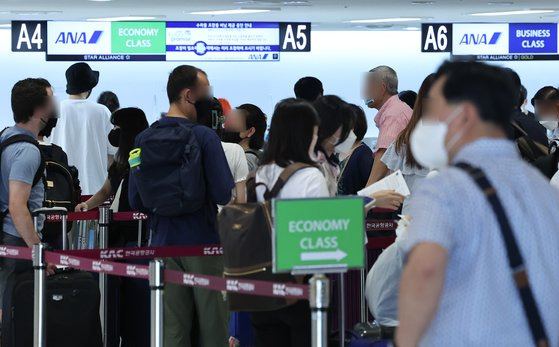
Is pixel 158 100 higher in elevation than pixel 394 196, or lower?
higher

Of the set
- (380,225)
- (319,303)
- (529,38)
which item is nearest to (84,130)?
(380,225)

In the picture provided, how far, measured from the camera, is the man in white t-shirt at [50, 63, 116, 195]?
10.5 meters

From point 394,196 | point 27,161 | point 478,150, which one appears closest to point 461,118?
point 478,150

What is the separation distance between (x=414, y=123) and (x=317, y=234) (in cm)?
Result: 186

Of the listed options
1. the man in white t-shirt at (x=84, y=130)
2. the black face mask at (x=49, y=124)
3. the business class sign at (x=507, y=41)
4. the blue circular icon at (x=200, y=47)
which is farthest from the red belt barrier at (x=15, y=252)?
the business class sign at (x=507, y=41)

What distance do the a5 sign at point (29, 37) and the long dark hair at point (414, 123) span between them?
1039 centimetres

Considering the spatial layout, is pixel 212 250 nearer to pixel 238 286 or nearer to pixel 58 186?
pixel 238 286

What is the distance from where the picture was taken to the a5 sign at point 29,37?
16.0 m

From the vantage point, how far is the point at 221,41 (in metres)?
16.5

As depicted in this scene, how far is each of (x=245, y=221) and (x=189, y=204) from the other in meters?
1.03

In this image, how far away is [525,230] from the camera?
2977 mm

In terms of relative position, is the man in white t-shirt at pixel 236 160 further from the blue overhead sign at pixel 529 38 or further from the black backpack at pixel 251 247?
the blue overhead sign at pixel 529 38

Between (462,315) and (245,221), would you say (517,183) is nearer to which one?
(462,315)

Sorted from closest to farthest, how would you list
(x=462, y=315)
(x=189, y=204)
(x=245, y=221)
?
1. (x=462, y=315)
2. (x=245, y=221)
3. (x=189, y=204)
